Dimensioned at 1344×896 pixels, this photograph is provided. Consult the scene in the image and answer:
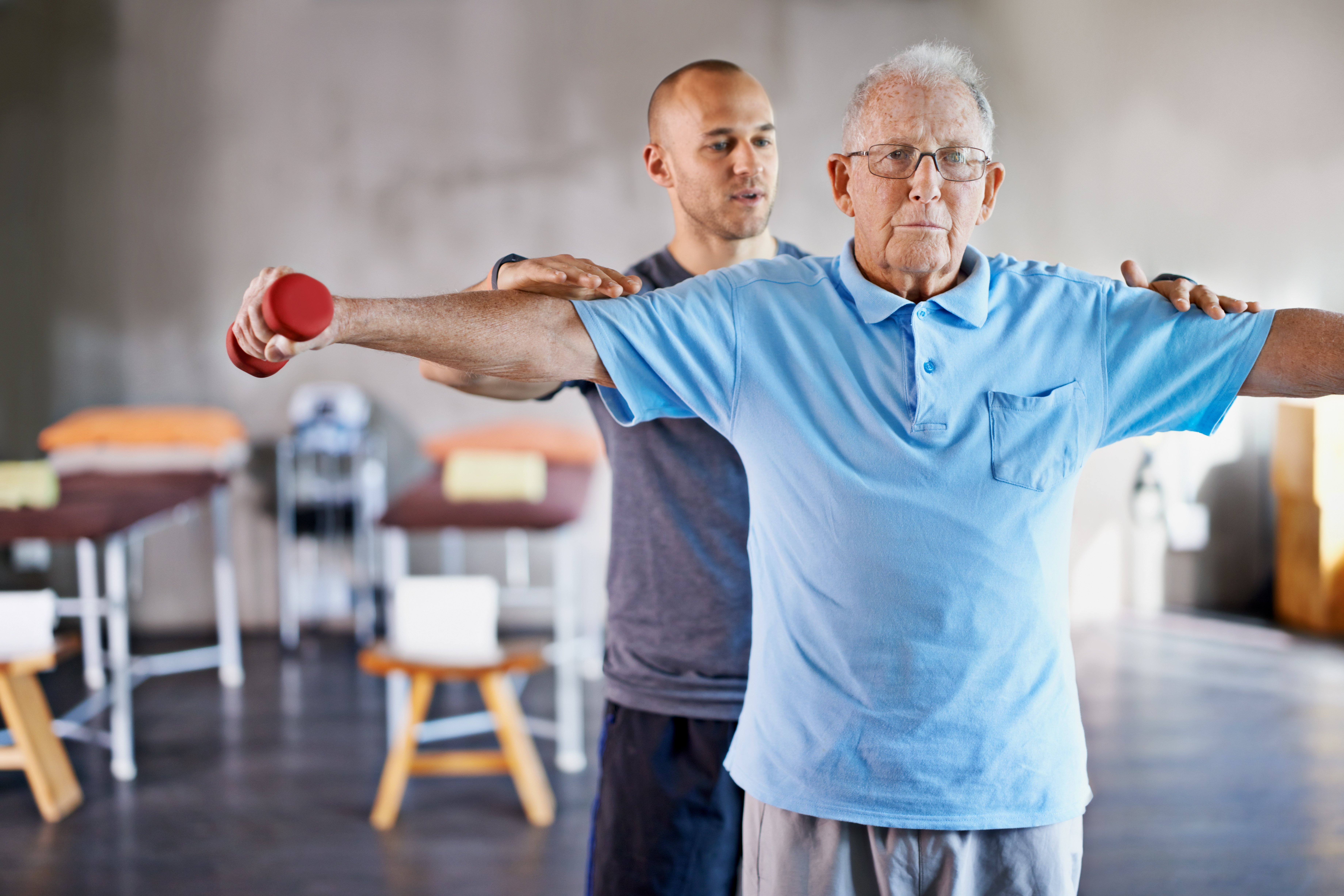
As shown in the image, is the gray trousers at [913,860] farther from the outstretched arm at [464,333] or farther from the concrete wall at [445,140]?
the concrete wall at [445,140]

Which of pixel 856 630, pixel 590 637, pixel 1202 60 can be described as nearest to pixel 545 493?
pixel 590 637

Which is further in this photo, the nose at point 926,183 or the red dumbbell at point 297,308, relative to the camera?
the nose at point 926,183

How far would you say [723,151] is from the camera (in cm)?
180

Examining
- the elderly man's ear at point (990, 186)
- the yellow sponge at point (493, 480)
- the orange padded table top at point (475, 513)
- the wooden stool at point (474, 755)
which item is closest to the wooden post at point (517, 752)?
the wooden stool at point (474, 755)

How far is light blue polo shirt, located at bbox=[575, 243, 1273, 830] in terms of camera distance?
3.96ft

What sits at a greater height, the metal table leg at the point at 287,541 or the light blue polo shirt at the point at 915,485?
the light blue polo shirt at the point at 915,485

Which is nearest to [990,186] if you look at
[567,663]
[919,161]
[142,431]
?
[919,161]

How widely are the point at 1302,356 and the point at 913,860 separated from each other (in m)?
0.70

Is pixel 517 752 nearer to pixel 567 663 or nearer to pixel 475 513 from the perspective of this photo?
pixel 567 663

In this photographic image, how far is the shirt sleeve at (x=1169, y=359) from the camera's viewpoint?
1.29 meters

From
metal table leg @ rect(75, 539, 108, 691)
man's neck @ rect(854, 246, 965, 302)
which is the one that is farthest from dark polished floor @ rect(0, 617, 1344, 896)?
man's neck @ rect(854, 246, 965, 302)

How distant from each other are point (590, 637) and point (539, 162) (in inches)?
83.8

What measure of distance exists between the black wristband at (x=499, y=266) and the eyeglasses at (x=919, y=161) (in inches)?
16.2

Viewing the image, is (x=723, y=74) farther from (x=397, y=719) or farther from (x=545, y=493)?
(x=397, y=719)
